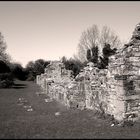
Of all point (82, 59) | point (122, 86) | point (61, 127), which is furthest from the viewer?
point (82, 59)

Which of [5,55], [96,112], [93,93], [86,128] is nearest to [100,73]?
[93,93]

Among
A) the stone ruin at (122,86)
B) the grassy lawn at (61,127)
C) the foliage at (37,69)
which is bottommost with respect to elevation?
the grassy lawn at (61,127)

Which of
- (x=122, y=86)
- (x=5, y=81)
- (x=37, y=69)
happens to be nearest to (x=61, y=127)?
(x=122, y=86)

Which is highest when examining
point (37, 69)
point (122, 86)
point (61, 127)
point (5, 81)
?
point (37, 69)

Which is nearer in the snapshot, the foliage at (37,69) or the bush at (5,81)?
the bush at (5,81)

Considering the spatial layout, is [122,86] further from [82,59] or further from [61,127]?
[82,59]

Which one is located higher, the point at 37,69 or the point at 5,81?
the point at 37,69

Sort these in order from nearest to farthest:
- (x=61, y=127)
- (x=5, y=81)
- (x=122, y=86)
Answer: (x=61, y=127)
(x=122, y=86)
(x=5, y=81)

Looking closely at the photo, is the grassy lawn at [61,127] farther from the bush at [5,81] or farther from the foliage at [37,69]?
the foliage at [37,69]

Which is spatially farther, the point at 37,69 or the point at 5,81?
the point at 37,69

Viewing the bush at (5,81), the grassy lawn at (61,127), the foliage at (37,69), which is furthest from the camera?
the foliage at (37,69)

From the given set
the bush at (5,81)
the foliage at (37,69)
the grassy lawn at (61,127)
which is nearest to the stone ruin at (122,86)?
the grassy lawn at (61,127)

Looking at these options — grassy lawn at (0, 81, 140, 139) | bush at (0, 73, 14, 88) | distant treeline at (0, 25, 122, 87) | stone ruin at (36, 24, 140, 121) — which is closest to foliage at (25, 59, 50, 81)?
distant treeline at (0, 25, 122, 87)

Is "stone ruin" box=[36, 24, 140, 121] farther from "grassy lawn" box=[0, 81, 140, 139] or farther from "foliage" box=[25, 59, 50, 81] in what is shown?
"foliage" box=[25, 59, 50, 81]
